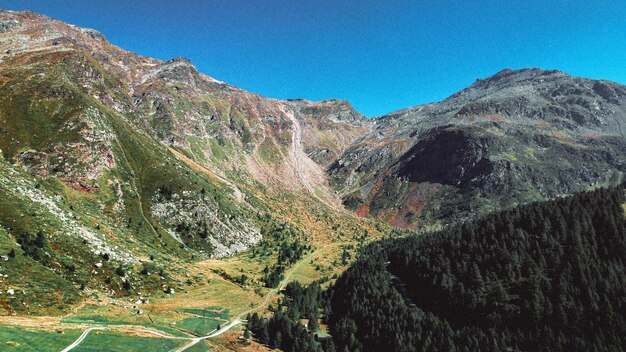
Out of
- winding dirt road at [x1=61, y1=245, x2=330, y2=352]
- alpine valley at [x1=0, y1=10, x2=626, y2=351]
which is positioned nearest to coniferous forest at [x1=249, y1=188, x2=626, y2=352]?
alpine valley at [x1=0, y1=10, x2=626, y2=351]

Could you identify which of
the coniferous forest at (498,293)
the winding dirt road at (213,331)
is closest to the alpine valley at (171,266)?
the winding dirt road at (213,331)

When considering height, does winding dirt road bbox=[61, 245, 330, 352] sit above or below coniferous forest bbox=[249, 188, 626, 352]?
below

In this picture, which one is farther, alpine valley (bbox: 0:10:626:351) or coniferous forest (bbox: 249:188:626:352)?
coniferous forest (bbox: 249:188:626:352)

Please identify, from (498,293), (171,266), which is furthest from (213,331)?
(498,293)

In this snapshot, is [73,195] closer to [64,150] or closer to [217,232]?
[64,150]

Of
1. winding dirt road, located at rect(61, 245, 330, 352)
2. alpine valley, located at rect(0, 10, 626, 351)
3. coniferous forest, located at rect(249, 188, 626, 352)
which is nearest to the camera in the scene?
winding dirt road, located at rect(61, 245, 330, 352)

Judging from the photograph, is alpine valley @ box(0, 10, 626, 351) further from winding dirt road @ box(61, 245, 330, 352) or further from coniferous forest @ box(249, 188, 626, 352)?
coniferous forest @ box(249, 188, 626, 352)

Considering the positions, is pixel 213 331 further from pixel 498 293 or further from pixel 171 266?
pixel 498 293

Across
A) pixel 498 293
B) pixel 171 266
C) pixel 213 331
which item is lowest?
pixel 213 331
